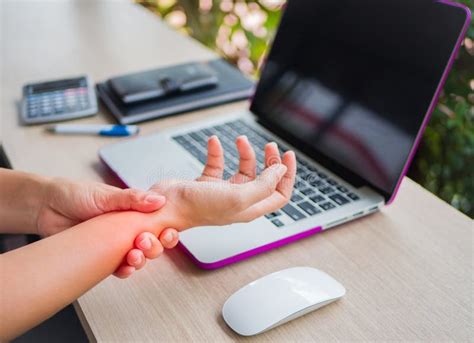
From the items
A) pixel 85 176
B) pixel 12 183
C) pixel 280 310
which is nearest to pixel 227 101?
pixel 85 176

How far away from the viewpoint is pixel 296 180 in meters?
0.77

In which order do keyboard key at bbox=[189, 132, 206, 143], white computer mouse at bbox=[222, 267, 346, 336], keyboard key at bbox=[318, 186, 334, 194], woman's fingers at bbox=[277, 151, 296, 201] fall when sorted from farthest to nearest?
keyboard key at bbox=[189, 132, 206, 143]
keyboard key at bbox=[318, 186, 334, 194]
woman's fingers at bbox=[277, 151, 296, 201]
white computer mouse at bbox=[222, 267, 346, 336]

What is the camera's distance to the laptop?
680 mm

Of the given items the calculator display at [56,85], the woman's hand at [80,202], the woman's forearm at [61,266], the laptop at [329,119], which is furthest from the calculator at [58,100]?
the woman's forearm at [61,266]

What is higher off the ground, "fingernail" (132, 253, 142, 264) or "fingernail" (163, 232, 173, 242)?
"fingernail" (163, 232, 173, 242)

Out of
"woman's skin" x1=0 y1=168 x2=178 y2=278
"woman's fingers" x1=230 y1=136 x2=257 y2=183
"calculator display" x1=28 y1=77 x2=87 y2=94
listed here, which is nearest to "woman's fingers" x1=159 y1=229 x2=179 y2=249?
"woman's skin" x1=0 y1=168 x2=178 y2=278

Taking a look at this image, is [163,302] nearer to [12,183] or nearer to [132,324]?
[132,324]

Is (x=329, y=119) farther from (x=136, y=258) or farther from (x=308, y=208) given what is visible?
(x=136, y=258)

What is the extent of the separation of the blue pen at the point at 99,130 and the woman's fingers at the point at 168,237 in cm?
37

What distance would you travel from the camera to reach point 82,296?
1.97 ft

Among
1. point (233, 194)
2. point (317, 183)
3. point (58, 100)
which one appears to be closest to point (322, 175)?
point (317, 183)

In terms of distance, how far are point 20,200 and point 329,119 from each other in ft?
1.54

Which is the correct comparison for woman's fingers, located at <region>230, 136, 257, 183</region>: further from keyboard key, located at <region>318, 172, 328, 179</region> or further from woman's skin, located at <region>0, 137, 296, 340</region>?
keyboard key, located at <region>318, 172, 328, 179</region>

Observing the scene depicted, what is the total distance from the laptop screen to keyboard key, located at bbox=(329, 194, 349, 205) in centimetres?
4
